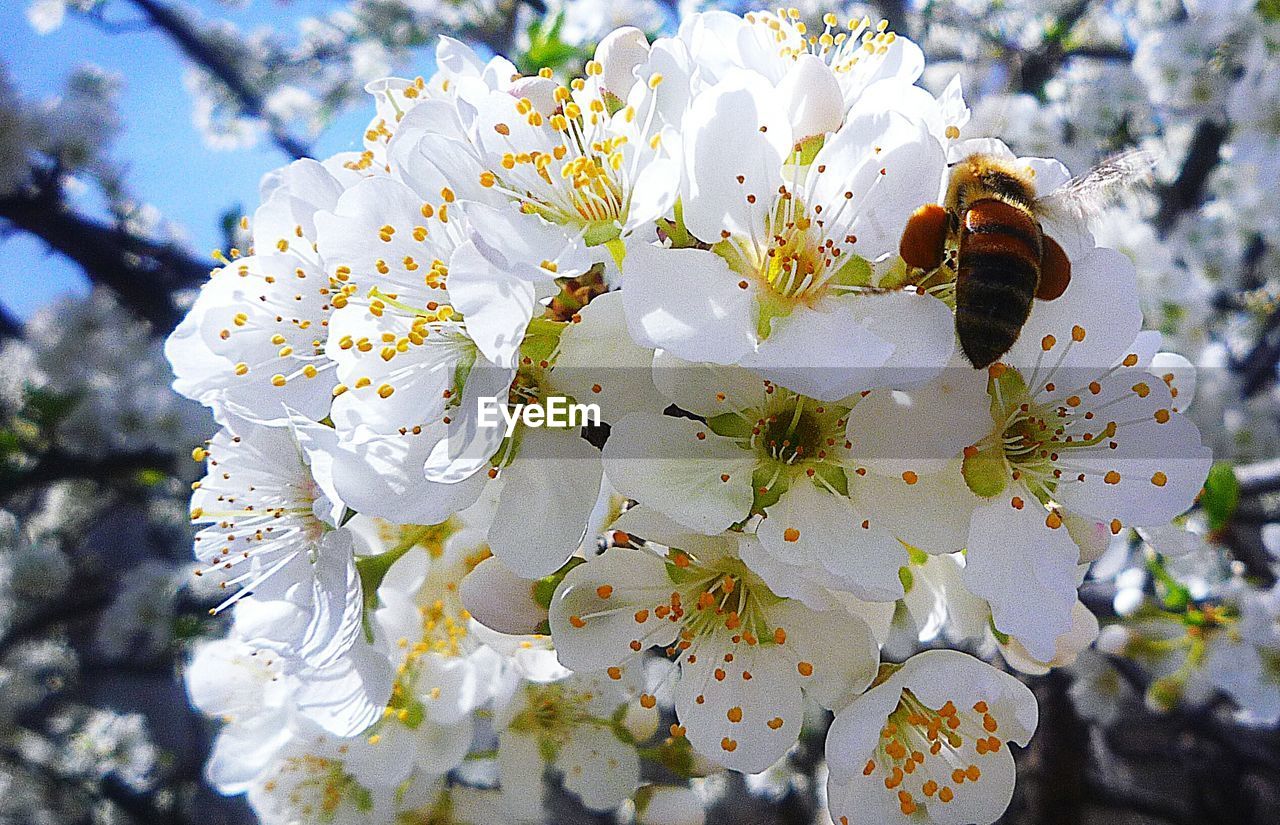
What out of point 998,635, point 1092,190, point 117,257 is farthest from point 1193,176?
point 117,257

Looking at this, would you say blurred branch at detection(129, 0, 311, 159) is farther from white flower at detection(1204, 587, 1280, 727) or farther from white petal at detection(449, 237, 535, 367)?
white flower at detection(1204, 587, 1280, 727)

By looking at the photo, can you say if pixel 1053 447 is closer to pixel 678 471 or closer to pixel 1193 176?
pixel 678 471

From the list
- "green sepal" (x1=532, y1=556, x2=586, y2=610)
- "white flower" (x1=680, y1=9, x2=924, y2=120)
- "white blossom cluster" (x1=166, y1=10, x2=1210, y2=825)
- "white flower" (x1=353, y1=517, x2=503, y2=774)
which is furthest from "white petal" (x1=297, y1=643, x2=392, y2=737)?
"white flower" (x1=680, y1=9, x2=924, y2=120)

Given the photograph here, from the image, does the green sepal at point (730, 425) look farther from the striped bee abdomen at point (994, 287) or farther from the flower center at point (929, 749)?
the flower center at point (929, 749)

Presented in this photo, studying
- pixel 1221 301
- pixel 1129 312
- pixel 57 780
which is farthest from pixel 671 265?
pixel 1221 301

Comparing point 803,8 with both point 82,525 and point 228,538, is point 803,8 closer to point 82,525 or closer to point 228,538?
point 228,538

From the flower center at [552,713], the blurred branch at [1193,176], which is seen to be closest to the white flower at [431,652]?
the flower center at [552,713]
